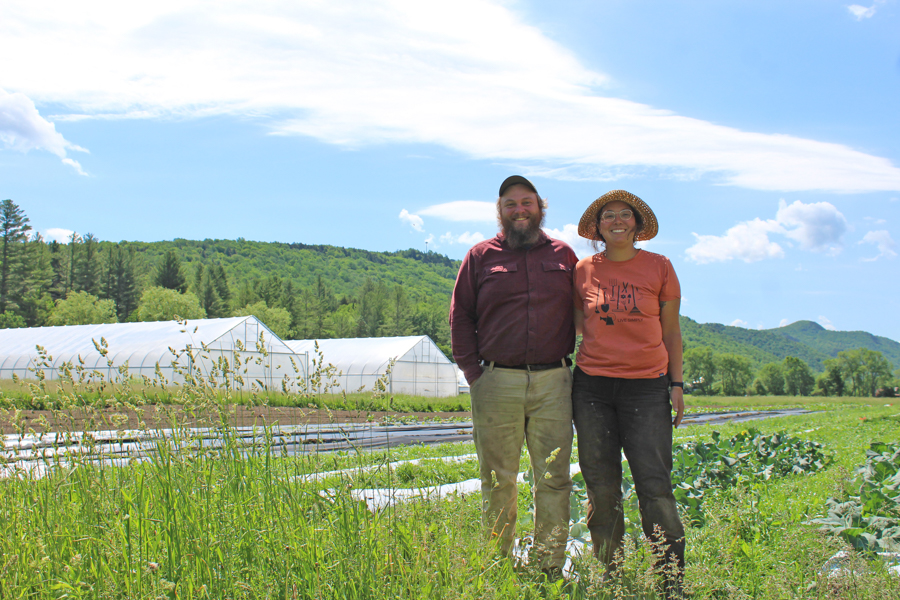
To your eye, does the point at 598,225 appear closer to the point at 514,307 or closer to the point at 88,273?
the point at 514,307

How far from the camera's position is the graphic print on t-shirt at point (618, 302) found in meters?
2.92

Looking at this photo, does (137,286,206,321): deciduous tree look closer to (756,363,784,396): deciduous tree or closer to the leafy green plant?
the leafy green plant

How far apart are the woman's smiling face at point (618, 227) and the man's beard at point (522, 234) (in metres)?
0.37

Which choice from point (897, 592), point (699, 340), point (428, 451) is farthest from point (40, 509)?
point (699, 340)

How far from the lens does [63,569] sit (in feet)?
7.16

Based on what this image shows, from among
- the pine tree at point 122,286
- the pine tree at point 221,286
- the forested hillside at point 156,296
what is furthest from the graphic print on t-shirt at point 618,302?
the pine tree at point 221,286

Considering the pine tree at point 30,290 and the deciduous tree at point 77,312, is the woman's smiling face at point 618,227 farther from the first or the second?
the pine tree at point 30,290

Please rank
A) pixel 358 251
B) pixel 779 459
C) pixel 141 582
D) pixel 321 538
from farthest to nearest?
pixel 358 251 < pixel 779 459 < pixel 321 538 < pixel 141 582

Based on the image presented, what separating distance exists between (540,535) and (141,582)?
179 cm

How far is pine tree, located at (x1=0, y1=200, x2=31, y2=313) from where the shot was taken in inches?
2208

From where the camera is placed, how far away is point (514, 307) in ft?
10.5

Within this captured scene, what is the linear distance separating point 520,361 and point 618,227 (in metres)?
0.85

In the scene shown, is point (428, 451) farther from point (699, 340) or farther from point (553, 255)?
point (699, 340)

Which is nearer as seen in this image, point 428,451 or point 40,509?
point 40,509
